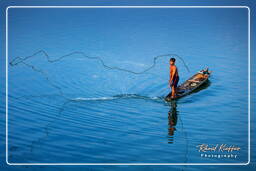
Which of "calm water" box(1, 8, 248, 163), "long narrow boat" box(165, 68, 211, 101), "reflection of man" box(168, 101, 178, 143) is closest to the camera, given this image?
"calm water" box(1, 8, 248, 163)

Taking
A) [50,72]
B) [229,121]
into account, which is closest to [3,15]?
[50,72]

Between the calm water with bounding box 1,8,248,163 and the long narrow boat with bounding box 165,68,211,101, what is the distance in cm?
20

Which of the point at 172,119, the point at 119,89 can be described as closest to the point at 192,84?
the point at 119,89

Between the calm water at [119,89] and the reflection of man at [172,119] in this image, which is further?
the reflection of man at [172,119]

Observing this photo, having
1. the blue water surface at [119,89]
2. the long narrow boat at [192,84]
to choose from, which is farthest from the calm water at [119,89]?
the long narrow boat at [192,84]

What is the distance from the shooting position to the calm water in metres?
6.74

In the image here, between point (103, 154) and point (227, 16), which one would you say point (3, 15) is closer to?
point (103, 154)

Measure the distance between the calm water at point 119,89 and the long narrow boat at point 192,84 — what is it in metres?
0.20

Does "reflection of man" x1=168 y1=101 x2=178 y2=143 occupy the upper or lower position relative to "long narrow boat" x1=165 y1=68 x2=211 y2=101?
lower

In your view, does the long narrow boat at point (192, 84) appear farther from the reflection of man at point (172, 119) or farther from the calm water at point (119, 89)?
the reflection of man at point (172, 119)

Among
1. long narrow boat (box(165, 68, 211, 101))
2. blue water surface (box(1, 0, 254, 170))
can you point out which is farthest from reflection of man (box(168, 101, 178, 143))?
long narrow boat (box(165, 68, 211, 101))

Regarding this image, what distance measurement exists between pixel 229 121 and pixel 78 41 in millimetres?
7789

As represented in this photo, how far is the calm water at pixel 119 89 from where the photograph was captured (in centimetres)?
674

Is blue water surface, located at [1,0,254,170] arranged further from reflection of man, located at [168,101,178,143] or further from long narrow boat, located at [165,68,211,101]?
long narrow boat, located at [165,68,211,101]
